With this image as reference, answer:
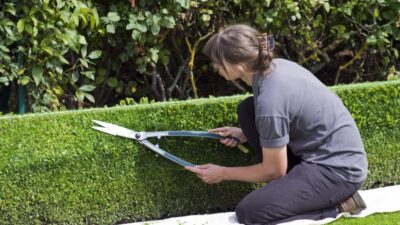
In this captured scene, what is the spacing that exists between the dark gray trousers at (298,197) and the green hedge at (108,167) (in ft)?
1.46

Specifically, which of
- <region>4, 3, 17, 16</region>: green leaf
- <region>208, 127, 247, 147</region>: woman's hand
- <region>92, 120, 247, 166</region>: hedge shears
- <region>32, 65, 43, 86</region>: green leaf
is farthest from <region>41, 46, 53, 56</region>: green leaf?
<region>208, 127, 247, 147</region>: woman's hand

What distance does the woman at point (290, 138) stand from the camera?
11.8 ft

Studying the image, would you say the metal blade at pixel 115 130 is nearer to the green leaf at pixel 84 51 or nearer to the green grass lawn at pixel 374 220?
the green leaf at pixel 84 51

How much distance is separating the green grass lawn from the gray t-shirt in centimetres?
21

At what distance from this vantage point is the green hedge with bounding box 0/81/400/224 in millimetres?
3828

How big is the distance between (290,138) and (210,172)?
1.63 ft

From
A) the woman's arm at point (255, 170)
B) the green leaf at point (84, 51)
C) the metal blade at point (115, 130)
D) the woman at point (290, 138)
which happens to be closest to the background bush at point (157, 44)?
the green leaf at point (84, 51)

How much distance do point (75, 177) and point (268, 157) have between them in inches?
41.3

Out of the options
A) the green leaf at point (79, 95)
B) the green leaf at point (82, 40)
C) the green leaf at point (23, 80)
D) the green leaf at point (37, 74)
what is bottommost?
the green leaf at point (79, 95)

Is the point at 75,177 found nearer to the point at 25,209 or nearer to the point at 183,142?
the point at 25,209

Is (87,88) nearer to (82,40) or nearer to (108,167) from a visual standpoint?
(82,40)

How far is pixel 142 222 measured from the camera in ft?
13.3

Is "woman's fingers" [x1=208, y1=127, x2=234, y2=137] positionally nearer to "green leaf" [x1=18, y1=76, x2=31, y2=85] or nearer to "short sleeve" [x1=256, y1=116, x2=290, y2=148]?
"short sleeve" [x1=256, y1=116, x2=290, y2=148]

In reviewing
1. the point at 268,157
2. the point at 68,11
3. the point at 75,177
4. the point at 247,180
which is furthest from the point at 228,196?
the point at 68,11
